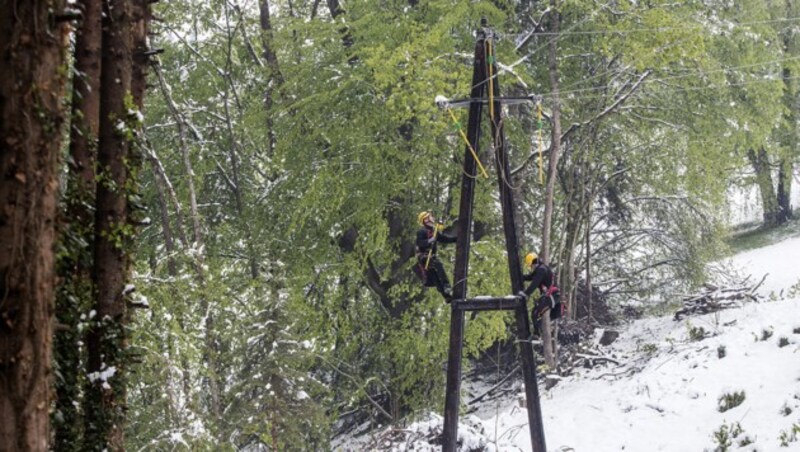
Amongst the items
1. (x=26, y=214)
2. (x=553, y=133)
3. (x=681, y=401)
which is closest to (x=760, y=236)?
(x=553, y=133)

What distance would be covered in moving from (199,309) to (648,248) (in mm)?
12849

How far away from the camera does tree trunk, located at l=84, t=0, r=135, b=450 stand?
208 inches

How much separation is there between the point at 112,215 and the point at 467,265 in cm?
486

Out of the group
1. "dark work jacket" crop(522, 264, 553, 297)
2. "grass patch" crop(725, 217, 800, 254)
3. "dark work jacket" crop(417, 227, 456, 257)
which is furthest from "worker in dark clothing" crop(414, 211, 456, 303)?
"grass patch" crop(725, 217, 800, 254)

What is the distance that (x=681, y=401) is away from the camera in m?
11.2

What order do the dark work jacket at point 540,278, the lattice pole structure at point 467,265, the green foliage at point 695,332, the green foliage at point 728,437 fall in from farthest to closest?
1. the green foliage at point 695,332
2. the dark work jacket at point 540,278
3. the green foliage at point 728,437
4. the lattice pole structure at point 467,265

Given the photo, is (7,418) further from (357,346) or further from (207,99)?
(207,99)

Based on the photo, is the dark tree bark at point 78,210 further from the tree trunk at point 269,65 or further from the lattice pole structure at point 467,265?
the tree trunk at point 269,65

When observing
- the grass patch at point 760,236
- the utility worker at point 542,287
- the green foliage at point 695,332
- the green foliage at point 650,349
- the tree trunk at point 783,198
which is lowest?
the green foliage at point 650,349

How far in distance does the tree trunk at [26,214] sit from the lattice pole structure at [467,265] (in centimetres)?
630

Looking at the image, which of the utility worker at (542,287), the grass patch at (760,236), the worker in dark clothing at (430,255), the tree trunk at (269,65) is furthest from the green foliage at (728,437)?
the grass patch at (760,236)

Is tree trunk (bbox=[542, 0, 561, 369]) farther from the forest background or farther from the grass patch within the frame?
the grass patch

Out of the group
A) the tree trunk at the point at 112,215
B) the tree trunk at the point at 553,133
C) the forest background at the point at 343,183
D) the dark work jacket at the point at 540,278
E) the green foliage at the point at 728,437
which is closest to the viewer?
the tree trunk at the point at 112,215

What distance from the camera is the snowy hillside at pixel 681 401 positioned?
32.0 feet
